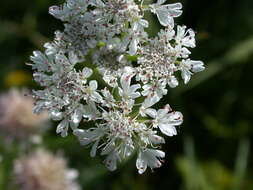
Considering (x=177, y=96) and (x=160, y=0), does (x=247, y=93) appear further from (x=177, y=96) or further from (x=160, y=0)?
(x=160, y=0)

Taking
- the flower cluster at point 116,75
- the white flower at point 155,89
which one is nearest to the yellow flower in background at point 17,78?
the flower cluster at point 116,75

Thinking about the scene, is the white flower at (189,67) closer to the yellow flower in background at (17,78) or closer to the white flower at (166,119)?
the white flower at (166,119)

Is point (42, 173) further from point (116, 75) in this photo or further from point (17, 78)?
point (116, 75)

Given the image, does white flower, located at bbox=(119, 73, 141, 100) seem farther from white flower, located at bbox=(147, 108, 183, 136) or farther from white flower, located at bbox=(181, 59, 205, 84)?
white flower, located at bbox=(181, 59, 205, 84)

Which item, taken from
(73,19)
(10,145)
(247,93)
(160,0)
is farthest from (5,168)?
(247,93)

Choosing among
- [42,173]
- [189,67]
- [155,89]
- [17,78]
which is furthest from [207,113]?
[155,89]

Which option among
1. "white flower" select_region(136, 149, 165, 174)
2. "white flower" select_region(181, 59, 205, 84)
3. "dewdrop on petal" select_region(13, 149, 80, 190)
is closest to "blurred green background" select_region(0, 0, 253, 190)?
"dewdrop on petal" select_region(13, 149, 80, 190)
